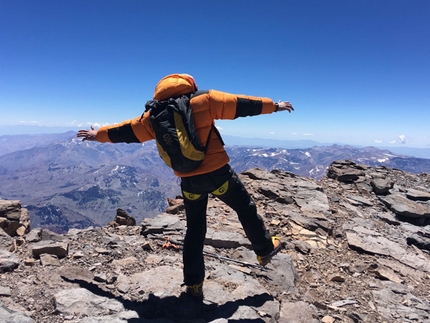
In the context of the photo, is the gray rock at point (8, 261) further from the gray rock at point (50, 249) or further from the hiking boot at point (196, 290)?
the hiking boot at point (196, 290)

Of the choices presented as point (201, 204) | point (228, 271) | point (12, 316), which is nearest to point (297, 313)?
point (228, 271)

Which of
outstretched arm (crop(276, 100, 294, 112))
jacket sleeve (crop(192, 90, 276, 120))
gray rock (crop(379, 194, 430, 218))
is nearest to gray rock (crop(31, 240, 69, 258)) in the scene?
jacket sleeve (crop(192, 90, 276, 120))

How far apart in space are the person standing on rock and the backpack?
0.20m

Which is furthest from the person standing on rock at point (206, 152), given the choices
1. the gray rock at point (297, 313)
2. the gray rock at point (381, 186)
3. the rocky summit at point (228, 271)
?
the gray rock at point (381, 186)

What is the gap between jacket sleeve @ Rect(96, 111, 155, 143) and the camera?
5.34 metres

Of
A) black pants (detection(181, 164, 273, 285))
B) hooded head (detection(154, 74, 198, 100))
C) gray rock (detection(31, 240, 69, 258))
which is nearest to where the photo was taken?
hooded head (detection(154, 74, 198, 100))

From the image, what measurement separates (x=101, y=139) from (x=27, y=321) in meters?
3.37

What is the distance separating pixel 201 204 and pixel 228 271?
7.73 ft

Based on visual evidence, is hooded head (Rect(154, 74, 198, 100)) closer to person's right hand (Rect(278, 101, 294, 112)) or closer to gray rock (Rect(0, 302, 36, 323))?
person's right hand (Rect(278, 101, 294, 112))

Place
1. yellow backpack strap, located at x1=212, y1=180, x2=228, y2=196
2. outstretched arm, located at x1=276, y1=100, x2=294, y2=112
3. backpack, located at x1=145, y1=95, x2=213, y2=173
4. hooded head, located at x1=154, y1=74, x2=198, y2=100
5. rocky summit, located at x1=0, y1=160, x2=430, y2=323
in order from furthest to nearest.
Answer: outstretched arm, located at x1=276, y1=100, x2=294, y2=112 → yellow backpack strap, located at x1=212, y1=180, x2=228, y2=196 → rocky summit, located at x1=0, y1=160, x2=430, y2=323 → hooded head, located at x1=154, y1=74, x2=198, y2=100 → backpack, located at x1=145, y1=95, x2=213, y2=173

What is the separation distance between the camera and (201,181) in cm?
522

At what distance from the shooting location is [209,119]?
199 inches

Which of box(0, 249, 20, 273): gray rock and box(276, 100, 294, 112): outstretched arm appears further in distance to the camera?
box(276, 100, 294, 112): outstretched arm

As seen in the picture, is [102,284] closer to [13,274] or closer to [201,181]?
[13,274]
